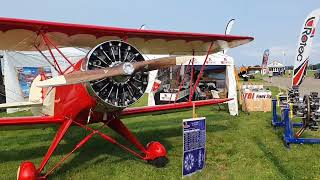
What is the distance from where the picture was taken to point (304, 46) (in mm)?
8008

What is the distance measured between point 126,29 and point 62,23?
1.07 m

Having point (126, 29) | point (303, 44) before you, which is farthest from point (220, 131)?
point (126, 29)

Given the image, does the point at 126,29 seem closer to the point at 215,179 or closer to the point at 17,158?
the point at 215,179

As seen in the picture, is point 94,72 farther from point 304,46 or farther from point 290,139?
point 304,46

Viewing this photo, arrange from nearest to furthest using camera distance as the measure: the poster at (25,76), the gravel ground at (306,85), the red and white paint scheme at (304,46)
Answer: the red and white paint scheme at (304,46) → the poster at (25,76) → the gravel ground at (306,85)

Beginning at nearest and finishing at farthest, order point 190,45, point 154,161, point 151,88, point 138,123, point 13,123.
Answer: point 13,123, point 154,161, point 190,45, point 138,123, point 151,88

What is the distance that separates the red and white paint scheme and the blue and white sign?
4.08 meters

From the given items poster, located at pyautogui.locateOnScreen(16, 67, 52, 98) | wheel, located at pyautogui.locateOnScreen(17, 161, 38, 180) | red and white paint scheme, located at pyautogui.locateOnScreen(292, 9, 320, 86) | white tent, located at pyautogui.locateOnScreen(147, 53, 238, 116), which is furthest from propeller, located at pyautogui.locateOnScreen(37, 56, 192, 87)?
poster, located at pyautogui.locateOnScreen(16, 67, 52, 98)

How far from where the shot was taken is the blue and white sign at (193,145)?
15.8ft

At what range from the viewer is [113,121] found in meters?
6.30

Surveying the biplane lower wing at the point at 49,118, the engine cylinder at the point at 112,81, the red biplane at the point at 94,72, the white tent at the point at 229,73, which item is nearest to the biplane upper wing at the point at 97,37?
the red biplane at the point at 94,72

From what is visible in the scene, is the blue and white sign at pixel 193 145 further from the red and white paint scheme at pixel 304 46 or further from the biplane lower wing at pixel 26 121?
the red and white paint scheme at pixel 304 46

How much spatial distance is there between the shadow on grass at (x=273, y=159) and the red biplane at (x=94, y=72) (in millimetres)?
1886

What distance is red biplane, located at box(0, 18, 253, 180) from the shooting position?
4844mm
